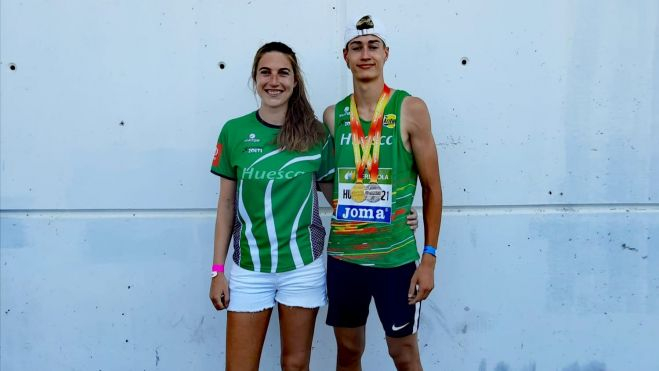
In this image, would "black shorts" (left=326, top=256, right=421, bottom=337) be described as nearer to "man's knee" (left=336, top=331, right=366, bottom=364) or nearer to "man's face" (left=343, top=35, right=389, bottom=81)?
"man's knee" (left=336, top=331, right=366, bottom=364)

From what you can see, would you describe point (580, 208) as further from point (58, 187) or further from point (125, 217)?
Answer: point (58, 187)

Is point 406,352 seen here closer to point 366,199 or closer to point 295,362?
point 295,362

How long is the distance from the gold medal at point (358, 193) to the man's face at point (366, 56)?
0.42 m

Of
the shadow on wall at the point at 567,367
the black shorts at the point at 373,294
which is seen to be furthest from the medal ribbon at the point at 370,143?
the shadow on wall at the point at 567,367

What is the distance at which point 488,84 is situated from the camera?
9.67ft

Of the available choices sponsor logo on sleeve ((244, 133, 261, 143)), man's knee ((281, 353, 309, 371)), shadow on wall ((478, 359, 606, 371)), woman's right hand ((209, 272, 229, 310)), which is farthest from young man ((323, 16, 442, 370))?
shadow on wall ((478, 359, 606, 371))

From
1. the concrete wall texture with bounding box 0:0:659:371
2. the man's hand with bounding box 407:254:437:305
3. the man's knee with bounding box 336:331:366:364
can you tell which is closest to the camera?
the man's hand with bounding box 407:254:437:305

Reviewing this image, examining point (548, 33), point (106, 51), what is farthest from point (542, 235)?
point (106, 51)

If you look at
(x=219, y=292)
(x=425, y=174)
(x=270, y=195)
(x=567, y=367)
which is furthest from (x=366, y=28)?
(x=567, y=367)

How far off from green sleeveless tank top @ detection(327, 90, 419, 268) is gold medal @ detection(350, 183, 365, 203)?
16 millimetres

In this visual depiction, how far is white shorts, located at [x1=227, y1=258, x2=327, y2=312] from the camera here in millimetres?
2270

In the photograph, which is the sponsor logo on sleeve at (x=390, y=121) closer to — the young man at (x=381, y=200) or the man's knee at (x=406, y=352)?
the young man at (x=381, y=200)

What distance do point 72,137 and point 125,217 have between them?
48 cm

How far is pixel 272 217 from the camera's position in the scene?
2244 millimetres
